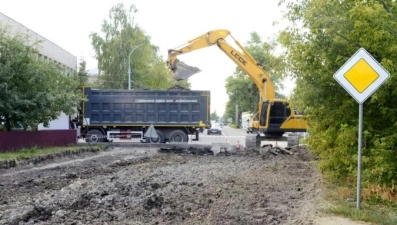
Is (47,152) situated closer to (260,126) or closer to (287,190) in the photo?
(260,126)

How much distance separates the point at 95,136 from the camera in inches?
1334

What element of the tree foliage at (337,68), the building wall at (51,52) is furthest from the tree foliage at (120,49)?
the tree foliage at (337,68)

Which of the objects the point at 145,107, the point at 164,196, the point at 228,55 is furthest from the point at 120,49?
the point at 164,196

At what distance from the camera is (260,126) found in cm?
2691

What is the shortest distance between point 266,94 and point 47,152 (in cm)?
1143

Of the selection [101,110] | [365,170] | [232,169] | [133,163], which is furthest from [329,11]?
[101,110]

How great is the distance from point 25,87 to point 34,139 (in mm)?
2802

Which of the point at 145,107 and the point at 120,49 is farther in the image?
the point at 120,49

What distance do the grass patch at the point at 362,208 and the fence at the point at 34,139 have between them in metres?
16.9

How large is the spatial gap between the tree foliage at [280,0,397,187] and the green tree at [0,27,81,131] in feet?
50.3

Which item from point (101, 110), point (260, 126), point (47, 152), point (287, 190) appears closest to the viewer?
point (287, 190)

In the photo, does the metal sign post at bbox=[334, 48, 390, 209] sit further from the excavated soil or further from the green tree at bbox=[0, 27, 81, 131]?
the green tree at bbox=[0, 27, 81, 131]

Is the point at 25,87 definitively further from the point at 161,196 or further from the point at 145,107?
the point at 161,196

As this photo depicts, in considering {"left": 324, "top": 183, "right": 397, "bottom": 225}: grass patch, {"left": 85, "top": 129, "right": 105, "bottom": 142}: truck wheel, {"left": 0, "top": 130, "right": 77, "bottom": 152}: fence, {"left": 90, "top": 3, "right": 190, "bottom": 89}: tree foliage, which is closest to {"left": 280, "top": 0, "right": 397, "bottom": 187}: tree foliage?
{"left": 324, "top": 183, "right": 397, "bottom": 225}: grass patch
